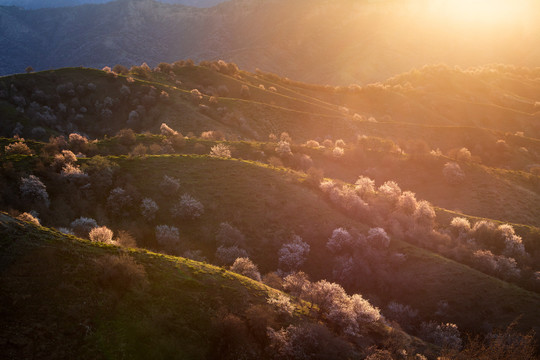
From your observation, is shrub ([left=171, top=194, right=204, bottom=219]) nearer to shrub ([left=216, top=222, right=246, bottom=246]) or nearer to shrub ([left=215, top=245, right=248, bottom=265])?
shrub ([left=216, top=222, right=246, bottom=246])

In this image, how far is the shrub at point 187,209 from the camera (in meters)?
32.2

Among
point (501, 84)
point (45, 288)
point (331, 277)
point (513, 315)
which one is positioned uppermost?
point (501, 84)

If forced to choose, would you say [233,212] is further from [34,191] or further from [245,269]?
[34,191]

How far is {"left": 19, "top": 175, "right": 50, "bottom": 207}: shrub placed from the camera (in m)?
27.4

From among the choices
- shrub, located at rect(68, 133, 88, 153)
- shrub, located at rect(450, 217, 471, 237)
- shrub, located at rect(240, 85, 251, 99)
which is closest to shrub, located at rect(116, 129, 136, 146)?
shrub, located at rect(68, 133, 88, 153)

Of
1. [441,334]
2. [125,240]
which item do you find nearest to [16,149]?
[125,240]

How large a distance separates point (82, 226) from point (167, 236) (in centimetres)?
717

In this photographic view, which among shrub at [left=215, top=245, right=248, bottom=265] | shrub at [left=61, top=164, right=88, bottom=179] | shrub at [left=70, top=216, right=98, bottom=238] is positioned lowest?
shrub at [left=215, top=245, right=248, bottom=265]

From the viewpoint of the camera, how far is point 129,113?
7412 cm

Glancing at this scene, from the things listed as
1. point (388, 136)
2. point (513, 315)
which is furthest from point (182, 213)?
point (388, 136)

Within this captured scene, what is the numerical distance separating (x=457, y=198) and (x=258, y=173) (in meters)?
38.9

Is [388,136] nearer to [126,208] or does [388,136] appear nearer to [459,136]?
[459,136]

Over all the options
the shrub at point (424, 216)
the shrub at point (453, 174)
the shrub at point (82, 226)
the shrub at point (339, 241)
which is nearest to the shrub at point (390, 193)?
the shrub at point (424, 216)

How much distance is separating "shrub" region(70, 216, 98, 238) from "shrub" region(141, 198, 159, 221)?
4.83m
